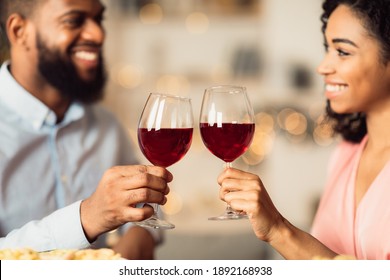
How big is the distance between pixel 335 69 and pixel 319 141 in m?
2.27

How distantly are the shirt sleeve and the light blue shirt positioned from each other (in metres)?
0.04

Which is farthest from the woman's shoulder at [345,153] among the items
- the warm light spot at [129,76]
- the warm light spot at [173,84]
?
the warm light spot at [129,76]

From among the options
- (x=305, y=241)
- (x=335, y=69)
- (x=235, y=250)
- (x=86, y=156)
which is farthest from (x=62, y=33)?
(x=235, y=250)

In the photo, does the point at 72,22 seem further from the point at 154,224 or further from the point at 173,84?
the point at 173,84

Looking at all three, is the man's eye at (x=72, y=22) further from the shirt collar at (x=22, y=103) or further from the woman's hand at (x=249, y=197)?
the woman's hand at (x=249, y=197)

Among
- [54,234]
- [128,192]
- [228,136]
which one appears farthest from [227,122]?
[54,234]

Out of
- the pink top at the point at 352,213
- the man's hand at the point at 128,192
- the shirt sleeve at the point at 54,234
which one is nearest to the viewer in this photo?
the man's hand at the point at 128,192

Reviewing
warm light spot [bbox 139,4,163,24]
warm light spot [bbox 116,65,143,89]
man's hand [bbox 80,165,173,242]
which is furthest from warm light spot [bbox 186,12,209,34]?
man's hand [bbox 80,165,173,242]

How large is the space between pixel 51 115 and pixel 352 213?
2.75 feet

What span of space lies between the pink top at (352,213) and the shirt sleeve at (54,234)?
2.15 ft

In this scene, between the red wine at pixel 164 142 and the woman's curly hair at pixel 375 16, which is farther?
the woman's curly hair at pixel 375 16

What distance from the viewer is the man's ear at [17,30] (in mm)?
1538

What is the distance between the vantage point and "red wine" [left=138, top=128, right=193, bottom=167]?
Result: 109 cm

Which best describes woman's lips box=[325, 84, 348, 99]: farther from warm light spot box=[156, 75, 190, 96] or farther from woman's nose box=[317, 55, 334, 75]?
warm light spot box=[156, 75, 190, 96]
